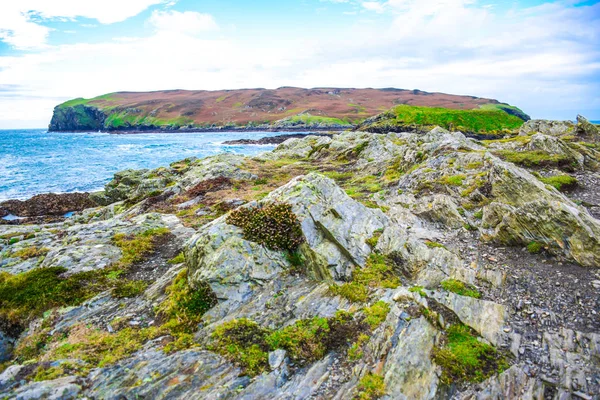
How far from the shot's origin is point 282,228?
535 inches

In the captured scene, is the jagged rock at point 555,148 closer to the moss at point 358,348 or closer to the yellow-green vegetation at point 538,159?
the yellow-green vegetation at point 538,159

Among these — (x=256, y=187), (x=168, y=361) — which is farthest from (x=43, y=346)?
(x=256, y=187)

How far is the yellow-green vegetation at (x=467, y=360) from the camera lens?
8.02 meters

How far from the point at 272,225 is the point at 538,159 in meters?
26.0

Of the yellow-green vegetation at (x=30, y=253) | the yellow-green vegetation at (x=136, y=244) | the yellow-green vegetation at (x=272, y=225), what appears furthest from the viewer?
the yellow-green vegetation at (x=30, y=253)

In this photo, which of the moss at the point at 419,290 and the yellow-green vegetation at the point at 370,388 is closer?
the yellow-green vegetation at the point at 370,388

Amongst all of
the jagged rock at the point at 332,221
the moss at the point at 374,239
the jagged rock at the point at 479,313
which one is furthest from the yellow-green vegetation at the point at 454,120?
the jagged rock at the point at 479,313

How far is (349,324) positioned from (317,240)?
4.27 meters

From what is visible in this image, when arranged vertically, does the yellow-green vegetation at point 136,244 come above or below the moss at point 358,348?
above

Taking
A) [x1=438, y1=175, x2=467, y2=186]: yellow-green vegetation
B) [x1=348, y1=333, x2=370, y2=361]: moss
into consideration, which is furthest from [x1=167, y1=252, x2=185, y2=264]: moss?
[x1=438, y1=175, x2=467, y2=186]: yellow-green vegetation

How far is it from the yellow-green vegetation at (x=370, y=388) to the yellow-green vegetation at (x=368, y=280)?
2.90m

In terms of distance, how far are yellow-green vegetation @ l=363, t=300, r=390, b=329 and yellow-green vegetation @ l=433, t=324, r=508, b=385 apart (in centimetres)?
167

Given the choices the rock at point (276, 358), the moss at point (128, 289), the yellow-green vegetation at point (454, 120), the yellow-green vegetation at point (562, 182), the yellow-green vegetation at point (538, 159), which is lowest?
the rock at point (276, 358)

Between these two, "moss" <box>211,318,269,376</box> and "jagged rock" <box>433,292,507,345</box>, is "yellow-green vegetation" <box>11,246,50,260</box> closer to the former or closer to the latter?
"moss" <box>211,318,269,376</box>
